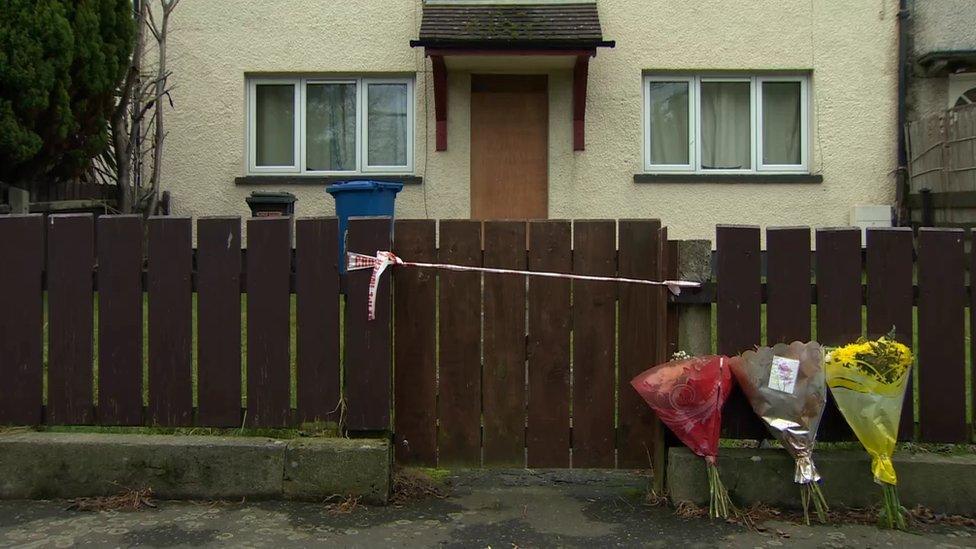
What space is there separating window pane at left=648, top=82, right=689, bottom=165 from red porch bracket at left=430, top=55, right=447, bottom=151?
2.45 meters

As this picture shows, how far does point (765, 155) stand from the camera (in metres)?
10.7

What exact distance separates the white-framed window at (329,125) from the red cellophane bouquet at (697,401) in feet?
22.7

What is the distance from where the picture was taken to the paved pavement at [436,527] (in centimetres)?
386

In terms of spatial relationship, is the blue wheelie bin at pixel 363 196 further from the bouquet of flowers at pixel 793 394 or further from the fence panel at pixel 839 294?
the bouquet of flowers at pixel 793 394

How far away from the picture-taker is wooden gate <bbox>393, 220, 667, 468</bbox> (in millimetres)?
4453

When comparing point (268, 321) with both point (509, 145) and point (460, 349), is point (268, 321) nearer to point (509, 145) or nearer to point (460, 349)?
point (460, 349)

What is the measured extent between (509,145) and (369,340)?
21.5ft

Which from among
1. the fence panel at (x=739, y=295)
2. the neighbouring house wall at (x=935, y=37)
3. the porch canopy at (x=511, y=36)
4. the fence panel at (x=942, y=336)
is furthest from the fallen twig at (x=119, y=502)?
the neighbouring house wall at (x=935, y=37)

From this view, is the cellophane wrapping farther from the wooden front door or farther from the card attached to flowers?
the wooden front door

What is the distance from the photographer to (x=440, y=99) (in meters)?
10.1

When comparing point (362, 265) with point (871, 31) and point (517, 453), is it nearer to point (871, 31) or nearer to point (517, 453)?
point (517, 453)

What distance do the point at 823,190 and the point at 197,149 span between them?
7.25 metres

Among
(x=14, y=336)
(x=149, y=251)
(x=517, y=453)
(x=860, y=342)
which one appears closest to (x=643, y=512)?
(x=517, y=453)

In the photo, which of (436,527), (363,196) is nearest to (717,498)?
(436,527)
